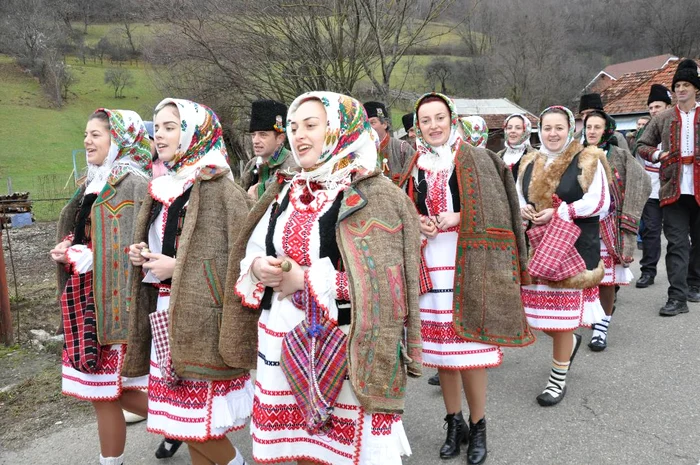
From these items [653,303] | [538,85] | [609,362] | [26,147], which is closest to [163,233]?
[609,362]

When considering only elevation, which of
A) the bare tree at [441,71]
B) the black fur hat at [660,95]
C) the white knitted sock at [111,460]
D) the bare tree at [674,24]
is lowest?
the white knitted sock at [111,460]

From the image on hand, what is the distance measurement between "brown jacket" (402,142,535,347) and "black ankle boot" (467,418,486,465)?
21.1 inches

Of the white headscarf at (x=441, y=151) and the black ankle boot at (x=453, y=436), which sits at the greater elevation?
the white headscarf at (x=441, y=151)

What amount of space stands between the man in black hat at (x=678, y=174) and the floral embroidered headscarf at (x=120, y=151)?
16.6 ft

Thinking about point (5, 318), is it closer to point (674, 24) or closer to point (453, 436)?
point (453, 436)

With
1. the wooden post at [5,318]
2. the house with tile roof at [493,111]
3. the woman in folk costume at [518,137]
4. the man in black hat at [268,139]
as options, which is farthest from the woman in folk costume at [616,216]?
the house with tile roof at [493,111]

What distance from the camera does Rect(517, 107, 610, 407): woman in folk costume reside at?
3.84 m

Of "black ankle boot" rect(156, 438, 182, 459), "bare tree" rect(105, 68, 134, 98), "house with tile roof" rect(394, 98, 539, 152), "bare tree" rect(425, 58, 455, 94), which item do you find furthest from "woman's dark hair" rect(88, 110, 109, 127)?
"bare tree" rect(105, 68, 134, 98)

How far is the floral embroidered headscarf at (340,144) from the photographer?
7.46 feet

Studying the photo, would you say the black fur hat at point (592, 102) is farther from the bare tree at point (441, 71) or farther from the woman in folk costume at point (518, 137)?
the bare tree at point (441, 71)

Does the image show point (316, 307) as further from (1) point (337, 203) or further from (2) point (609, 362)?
(2) point (609, 362)

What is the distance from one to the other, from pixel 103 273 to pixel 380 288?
1670 millimetres

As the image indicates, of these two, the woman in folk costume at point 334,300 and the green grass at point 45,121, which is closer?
the woman in folk costume at point 334,300

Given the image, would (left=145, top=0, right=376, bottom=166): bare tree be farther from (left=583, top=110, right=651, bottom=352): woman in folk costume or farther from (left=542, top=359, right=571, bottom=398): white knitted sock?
(left=542, top=359, right=571, bottom=398): white knitted sock
